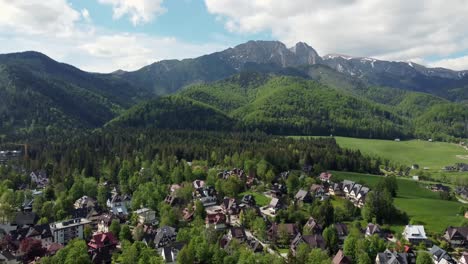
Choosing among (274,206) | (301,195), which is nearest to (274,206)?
(274,206)

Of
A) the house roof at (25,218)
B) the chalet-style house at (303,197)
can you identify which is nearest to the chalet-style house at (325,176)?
the chalet-style house at (303,197)

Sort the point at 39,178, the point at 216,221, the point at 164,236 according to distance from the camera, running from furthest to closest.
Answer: the point at 39,178 < the point at 216,221 < the point at 164,236

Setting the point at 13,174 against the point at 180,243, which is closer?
the point at 180,243

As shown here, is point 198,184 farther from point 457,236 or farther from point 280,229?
point 457,236

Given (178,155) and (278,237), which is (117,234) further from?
(178,155)

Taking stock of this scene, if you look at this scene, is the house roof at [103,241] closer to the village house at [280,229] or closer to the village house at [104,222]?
the village house at [104,222]

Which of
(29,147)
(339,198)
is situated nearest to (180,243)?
(339,198)
